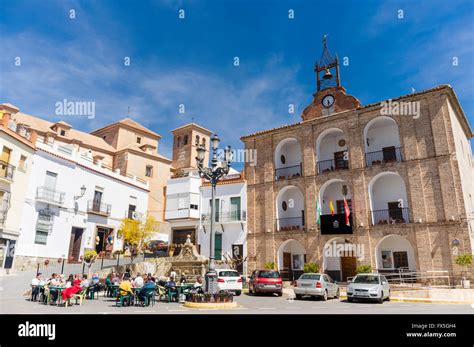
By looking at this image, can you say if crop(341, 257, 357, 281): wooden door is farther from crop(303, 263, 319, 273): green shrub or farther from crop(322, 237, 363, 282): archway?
crop(303, 263, 319, 273): green shrub

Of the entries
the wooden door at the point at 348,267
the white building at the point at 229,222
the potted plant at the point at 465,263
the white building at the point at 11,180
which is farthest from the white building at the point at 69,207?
the potted plant at the point at 465,263

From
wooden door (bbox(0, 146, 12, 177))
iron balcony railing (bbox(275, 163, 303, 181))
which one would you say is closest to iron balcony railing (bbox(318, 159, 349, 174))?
iron balcony railing (bbox(275, 163, 303, 181))

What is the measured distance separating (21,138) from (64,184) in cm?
571

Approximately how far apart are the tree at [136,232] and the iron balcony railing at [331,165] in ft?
56.6

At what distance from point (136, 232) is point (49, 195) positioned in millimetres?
8489

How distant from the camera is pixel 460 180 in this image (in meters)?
20.9

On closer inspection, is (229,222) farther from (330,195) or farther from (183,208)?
(330,195)

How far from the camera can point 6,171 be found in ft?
73.9

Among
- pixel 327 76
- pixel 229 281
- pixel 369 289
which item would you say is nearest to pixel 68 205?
pixel 229 281

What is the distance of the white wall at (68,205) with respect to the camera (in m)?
25.1

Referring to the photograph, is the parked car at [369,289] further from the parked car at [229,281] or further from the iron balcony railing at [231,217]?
the iron balcony railing at [231,217]

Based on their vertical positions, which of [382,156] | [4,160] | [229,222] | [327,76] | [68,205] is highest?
[327,76]

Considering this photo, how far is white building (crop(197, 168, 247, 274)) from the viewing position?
2898 cm

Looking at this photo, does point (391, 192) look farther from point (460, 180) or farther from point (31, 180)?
point (31, 180)
